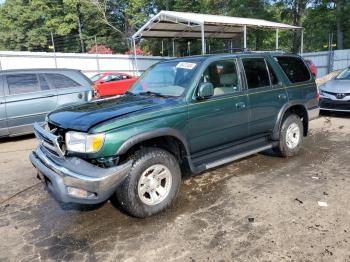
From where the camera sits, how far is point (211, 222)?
3.66 m

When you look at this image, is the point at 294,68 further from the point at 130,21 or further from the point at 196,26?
the point at 130,21

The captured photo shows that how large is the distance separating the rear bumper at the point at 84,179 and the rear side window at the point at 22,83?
495 cm

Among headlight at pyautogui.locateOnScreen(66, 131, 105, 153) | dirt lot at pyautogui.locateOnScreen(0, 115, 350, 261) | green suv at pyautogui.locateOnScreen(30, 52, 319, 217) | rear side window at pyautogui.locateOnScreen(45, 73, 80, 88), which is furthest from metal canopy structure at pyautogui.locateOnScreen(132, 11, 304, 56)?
headlight at pyautogui.locateOnScreen(66, 131, 105, 153)

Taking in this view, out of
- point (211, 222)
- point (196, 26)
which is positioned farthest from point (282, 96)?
point (196, 26)

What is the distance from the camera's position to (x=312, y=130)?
8.05 m

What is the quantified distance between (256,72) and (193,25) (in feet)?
46.8

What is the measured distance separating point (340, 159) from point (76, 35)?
43560mm

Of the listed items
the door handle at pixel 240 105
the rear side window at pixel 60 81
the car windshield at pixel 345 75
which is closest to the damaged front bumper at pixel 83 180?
the door handle at pixel 240 105

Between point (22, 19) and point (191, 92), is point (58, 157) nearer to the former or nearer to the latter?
point (191, 92)

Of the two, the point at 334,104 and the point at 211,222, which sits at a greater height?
the point at 334,104

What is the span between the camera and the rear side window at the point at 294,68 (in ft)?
18.3

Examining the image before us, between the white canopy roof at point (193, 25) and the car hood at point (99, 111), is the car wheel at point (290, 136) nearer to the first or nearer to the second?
the car hood at point (99, 111)

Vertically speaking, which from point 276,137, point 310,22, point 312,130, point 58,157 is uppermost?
point 310,22

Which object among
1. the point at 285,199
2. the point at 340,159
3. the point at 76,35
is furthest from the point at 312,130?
the point at 76,35
